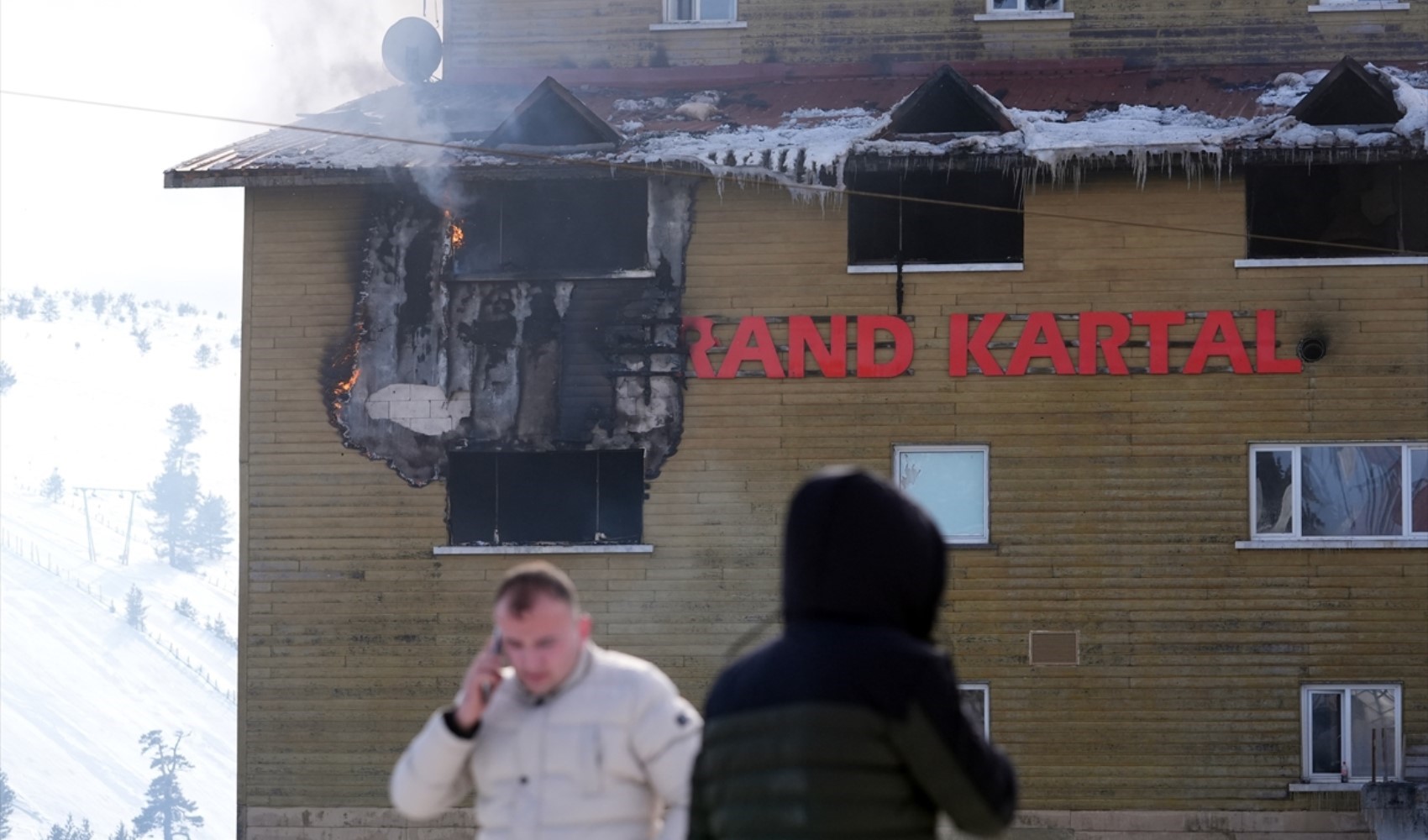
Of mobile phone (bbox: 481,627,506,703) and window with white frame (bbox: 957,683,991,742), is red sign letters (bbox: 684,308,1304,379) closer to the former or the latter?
window with white frame (bbox: 957,683,991,742)

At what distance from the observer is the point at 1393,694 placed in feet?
48.9

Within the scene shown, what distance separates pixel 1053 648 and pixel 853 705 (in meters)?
12.2

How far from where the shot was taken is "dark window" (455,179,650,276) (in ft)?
52.5

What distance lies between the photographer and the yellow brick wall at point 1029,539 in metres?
15.0

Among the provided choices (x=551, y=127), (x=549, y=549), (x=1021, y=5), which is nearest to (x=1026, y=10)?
(x=1021, y=5)

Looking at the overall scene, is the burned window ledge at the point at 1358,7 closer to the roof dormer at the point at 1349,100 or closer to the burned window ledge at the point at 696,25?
the roof dormer at the point at 1349,100

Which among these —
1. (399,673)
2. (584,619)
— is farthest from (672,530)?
(584,619)

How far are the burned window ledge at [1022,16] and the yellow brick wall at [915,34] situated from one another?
1.7 inches

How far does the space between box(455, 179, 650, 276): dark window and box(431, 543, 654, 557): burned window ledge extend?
253 centimetres

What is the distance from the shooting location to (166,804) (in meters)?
48.1

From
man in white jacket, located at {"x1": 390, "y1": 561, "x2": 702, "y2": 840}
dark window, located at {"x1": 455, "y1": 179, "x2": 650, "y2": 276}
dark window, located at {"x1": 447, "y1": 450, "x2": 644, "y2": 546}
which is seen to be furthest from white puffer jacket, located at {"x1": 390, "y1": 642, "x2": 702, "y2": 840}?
dark window, located at {"x1": 455, "y1": 179, "x2": 650, "y2": 276}

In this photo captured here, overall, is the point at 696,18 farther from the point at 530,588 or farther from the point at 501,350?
the point at 530,588

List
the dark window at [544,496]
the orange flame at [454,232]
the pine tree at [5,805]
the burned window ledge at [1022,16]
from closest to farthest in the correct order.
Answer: the dark window at [544,496]
the orange flame at [454,232]
the burned window ledge at [1022,16]
the pine tree at [5,805]

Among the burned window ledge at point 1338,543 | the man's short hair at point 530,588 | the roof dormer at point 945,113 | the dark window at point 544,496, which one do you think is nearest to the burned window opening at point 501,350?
the dark window at point 544,496
